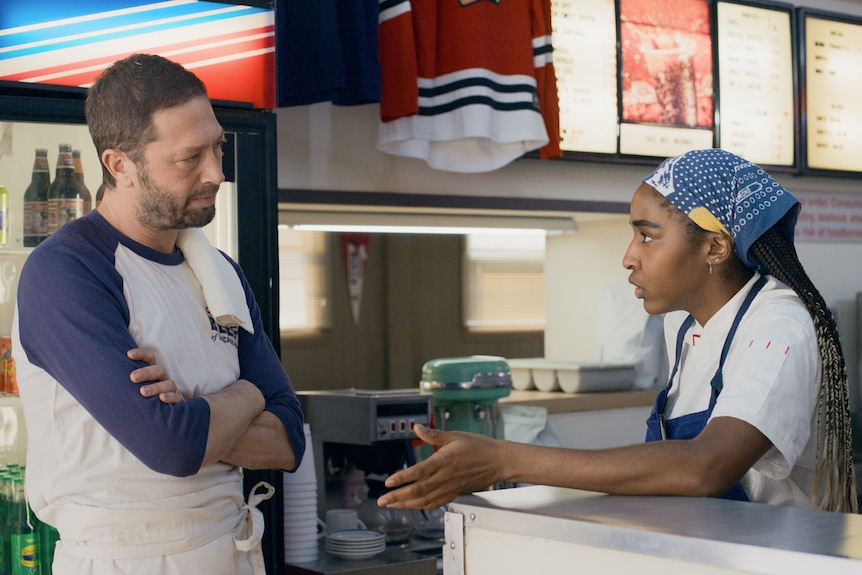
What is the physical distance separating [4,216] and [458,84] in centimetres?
169

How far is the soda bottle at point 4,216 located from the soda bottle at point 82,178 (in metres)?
0.19

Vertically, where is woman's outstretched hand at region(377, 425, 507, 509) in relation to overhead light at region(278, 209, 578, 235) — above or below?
below

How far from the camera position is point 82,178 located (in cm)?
288

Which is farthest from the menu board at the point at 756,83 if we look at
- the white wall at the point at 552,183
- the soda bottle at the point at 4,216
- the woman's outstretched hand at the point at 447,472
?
the woman's outstretched hand at the point at 447,472

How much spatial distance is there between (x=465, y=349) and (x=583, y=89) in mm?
5808

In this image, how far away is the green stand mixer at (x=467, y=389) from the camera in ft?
12.6

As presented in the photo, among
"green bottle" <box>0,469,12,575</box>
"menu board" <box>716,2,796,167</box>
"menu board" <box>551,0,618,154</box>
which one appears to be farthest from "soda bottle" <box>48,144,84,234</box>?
"menu board" <box>716,2,796,167</box>

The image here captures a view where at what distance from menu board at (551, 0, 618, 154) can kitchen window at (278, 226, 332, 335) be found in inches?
192

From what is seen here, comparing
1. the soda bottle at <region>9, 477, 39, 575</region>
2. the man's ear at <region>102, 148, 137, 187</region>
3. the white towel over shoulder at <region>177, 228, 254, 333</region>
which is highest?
the man's ear at <region>102, 148, 137, 187</region>

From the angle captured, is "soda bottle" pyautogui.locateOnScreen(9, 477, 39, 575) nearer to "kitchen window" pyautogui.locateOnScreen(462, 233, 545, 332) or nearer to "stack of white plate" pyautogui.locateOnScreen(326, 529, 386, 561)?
"stack of white plate" pyautogui.locateOnScreen(326, 529, 386, 561)

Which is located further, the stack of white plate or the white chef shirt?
the stack of white plate

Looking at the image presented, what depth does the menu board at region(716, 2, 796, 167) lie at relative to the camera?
16.1 ft

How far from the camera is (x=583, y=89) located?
4.52 m

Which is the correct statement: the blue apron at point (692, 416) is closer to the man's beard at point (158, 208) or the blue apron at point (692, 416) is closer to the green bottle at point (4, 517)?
the man's beard at point (158, 208)
